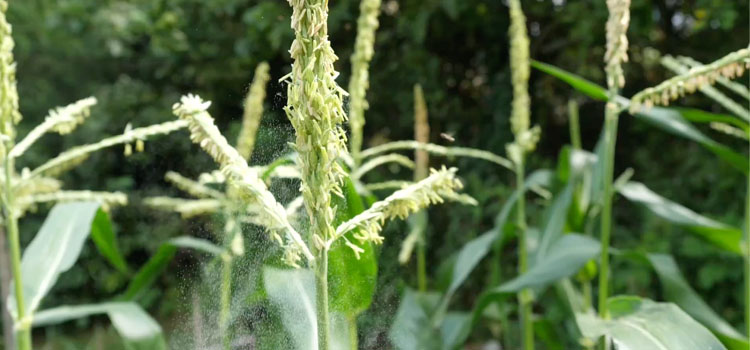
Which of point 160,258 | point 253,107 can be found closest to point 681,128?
point 253,107

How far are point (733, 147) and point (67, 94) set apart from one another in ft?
13.2

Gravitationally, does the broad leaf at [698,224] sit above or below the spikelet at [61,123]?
below

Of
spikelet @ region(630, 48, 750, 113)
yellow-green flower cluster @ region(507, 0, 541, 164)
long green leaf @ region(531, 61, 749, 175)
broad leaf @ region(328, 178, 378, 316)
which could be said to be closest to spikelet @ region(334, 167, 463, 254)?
broad leaf @ region(328, 178, 378, 316)

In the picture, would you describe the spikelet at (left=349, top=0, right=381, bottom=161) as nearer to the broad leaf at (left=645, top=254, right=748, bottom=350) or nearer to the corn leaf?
the corn leaf

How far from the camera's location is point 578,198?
2.00 metres

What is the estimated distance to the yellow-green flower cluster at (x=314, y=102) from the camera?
694 mm

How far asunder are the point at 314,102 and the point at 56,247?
3.68 feet

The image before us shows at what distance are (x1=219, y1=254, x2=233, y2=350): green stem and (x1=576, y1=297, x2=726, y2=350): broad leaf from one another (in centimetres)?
56

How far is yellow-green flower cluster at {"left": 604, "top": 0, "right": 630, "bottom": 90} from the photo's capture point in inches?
49.0

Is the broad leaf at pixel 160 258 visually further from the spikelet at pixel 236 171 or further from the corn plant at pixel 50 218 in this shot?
the spikelet at pixel 236 171

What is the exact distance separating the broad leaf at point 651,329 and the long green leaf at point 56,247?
102 centimetres

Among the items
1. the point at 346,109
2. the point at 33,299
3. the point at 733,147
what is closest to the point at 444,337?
the point at 33,299

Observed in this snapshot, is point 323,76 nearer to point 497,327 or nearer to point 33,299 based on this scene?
point 33,299

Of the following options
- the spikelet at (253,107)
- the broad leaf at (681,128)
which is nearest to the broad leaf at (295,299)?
the spikelet at (253,107)
